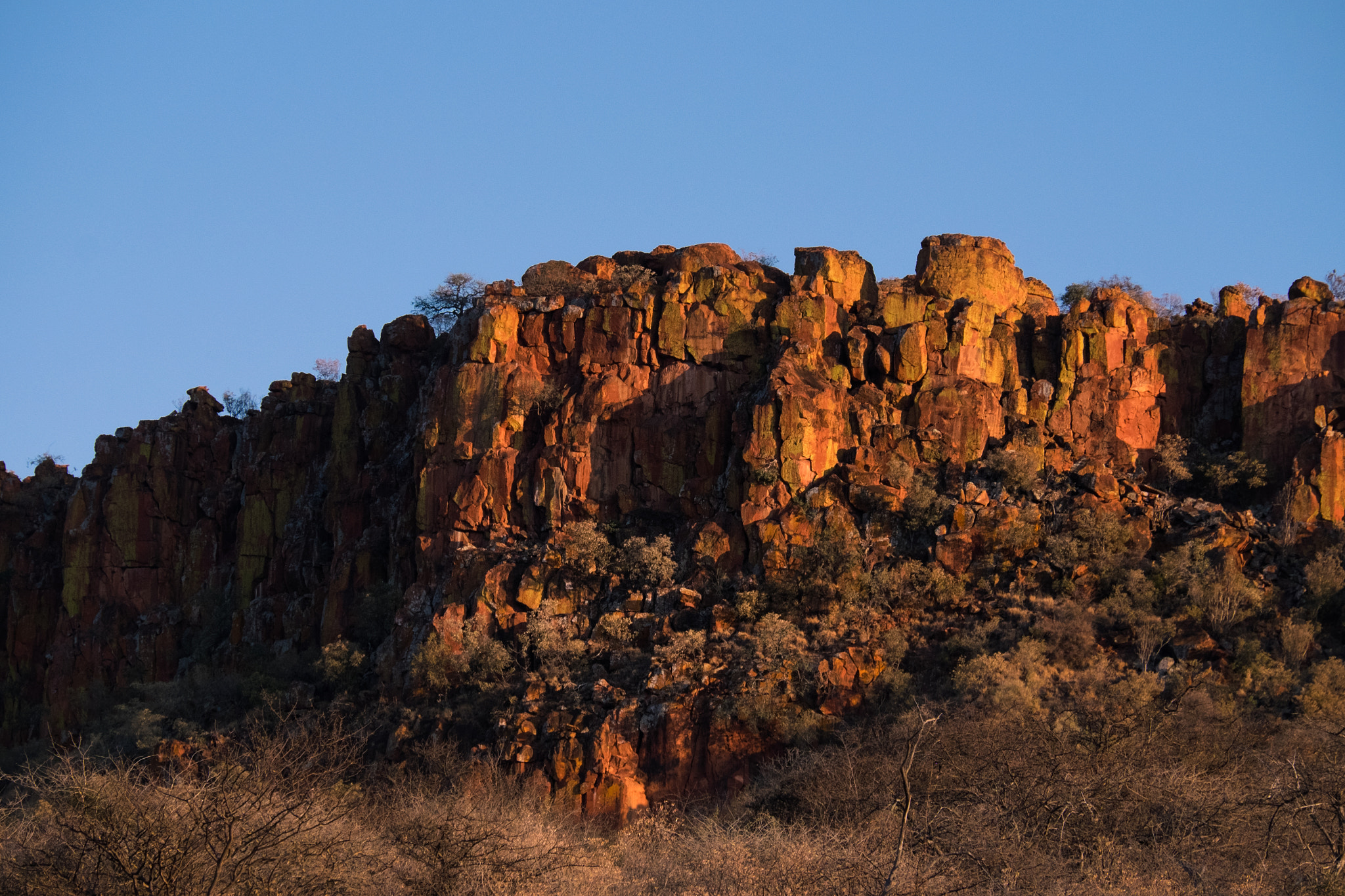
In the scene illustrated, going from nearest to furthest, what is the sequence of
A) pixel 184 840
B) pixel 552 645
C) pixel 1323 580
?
1. pixel 184 840
2. pixel 1323 580
3. pixel 552 645

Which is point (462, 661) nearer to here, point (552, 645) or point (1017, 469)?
point (552, 645)

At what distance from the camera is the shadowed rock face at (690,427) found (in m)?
47.7

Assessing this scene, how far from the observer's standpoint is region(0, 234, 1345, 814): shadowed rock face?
156 feet

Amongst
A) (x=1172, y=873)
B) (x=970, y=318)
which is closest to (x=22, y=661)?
(x=970, y=318)

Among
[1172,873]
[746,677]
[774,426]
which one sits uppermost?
[774,426]

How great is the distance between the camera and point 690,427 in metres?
51.5

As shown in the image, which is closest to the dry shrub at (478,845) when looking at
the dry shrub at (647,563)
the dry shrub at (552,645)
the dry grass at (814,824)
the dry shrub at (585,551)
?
the dry grass at (814,824)

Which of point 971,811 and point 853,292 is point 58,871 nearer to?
point 971,811

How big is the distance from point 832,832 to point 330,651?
2281 cm

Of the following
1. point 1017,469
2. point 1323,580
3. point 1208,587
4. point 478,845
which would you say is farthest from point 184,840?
point 1323,580

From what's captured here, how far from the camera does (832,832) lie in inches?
1242

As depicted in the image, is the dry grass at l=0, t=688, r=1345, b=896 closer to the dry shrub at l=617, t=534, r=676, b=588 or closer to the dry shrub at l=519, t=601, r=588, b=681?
the dry shrub at l=519, t=601, r=588, b=681

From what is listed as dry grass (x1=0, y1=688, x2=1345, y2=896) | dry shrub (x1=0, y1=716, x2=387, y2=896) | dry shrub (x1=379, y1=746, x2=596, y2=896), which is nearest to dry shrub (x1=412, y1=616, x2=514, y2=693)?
dry grass (x1=0, y1=688, x2=1345, y2=896)

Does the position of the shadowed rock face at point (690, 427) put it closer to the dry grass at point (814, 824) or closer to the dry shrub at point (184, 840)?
the dry grass at point (814, 824)
